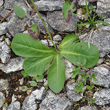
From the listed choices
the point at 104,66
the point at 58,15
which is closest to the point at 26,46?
the point at 58,15

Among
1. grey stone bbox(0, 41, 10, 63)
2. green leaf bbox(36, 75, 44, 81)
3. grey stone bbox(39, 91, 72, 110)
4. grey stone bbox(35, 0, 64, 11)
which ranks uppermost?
grey stone bbox(35, 0, 64, 11)

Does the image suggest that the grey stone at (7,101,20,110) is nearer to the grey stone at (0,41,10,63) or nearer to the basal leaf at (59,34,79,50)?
the grey stone at (0,41,10,63)

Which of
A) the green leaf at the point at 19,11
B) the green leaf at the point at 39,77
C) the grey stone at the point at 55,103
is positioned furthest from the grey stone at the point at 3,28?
the grey stone at the point at 55,103

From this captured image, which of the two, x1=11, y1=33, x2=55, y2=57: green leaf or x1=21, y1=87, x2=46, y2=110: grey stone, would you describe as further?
x1=11, y1=33, x2=55, y2=57: green leaf

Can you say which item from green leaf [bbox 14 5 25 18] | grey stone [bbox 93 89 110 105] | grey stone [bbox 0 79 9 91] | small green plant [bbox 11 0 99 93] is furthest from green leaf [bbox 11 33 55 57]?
grey stone [bbox 93 89 110 105]

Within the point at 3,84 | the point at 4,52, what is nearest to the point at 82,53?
the point at 4,52

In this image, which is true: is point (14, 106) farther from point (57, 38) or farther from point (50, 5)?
point (50, 5)
